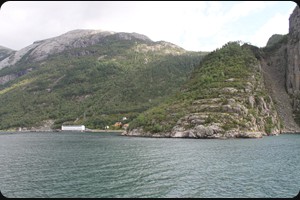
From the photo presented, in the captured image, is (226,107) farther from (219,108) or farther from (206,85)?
(206,85)

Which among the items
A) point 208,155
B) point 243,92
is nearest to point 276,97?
point 243,92

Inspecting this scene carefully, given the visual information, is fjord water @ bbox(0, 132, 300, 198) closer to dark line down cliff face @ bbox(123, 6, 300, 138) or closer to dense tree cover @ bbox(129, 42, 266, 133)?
dark line down cliff face @ bbox(123, 6, 300, 138)

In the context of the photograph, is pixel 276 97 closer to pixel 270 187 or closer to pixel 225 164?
pixel 225 164

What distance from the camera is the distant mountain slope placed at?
414 feet

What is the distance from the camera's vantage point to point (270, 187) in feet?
139

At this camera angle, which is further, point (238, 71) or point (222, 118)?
point (238, 71)

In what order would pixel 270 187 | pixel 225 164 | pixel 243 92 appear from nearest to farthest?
pixel 270 187 < pixel 225 164 < pixel 243 92

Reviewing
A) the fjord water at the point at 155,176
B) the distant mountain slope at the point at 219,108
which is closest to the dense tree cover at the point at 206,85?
the distant mountain slope at the point at 219,108

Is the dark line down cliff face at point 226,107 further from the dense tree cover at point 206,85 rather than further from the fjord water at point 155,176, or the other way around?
the fjord water at point 155,176

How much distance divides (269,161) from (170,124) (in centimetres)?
7558

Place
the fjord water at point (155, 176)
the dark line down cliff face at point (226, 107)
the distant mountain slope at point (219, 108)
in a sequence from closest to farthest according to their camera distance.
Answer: the fjord water at point (155, 176) → the distant mountain slope at point (219, 108) → the dark line down cliff face at point (226, 107)

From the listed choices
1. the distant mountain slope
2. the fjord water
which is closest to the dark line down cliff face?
the distant mountain slope

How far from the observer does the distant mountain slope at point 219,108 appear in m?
126

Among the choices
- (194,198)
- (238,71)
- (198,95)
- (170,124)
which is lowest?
(194,198)
